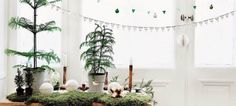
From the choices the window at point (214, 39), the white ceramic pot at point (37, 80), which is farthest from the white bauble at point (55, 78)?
the window at point (214, 39)

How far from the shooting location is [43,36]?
333cm

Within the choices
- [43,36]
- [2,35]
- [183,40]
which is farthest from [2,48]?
[183,40]

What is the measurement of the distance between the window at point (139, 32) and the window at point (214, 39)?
10.4 inches

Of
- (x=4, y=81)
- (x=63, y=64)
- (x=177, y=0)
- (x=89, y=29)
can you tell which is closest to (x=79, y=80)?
(x=63, y=64)

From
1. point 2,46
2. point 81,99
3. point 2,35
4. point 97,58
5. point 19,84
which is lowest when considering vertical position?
point 81,99

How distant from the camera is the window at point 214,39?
3.27 meters

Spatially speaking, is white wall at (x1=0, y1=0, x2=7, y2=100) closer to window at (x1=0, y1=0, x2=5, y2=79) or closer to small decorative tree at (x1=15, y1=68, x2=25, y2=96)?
window at (x1=0, y1=0, x2=5, y2=79)

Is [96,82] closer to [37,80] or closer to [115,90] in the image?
[115,90]

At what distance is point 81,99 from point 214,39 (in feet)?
5.00

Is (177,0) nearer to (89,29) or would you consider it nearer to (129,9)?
(129,9)

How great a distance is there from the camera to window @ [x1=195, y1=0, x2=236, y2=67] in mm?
3266

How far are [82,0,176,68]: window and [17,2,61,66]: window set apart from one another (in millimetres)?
282

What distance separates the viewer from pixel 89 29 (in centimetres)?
334

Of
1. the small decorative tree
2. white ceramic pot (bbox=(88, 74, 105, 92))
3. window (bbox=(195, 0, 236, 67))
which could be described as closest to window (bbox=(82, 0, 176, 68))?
window (bbox=(195, 0, 236, 67))
